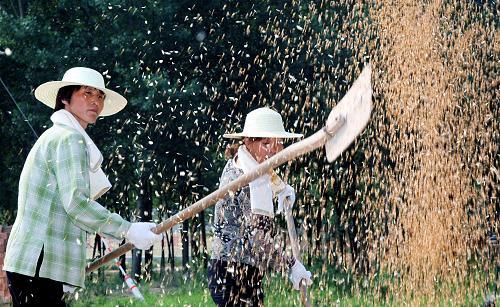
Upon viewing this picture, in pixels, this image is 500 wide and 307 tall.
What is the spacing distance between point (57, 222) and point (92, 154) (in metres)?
0.44

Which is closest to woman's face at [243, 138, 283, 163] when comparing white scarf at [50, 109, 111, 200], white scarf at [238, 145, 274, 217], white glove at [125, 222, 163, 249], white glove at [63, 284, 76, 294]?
white scarf at [238, 145, 274, 217]

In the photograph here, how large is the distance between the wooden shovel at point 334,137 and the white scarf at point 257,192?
18.3 inches

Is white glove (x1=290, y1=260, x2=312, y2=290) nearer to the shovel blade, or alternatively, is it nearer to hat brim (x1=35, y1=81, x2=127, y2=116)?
the shovel blade

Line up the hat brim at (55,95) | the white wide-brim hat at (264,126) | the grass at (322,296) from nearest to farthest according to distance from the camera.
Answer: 1. the hat brim at (55,95)
2. the white wide-brim hat at (264,126)
3. the grass at (322,296)

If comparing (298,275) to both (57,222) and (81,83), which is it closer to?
(57,222)

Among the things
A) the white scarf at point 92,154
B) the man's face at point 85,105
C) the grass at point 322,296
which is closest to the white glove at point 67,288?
the white scarf at point 92,154

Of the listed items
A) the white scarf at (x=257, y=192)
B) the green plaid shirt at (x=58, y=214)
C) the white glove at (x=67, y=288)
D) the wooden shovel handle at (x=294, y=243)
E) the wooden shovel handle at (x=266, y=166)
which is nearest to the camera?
the green plaid shirt at (x=58, y=214)

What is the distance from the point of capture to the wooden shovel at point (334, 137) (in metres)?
4.81

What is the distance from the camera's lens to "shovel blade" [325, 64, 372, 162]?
4.79 m

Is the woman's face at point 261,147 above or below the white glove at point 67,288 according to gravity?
above

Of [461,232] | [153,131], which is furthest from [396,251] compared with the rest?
[153,131]

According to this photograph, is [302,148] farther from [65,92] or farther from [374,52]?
[374,52]

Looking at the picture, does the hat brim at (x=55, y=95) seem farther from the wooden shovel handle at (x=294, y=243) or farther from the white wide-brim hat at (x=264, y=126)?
the wooden shovel handle at (x=294, y=243)

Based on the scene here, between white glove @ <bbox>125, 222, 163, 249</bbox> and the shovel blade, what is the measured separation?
3.88ft
